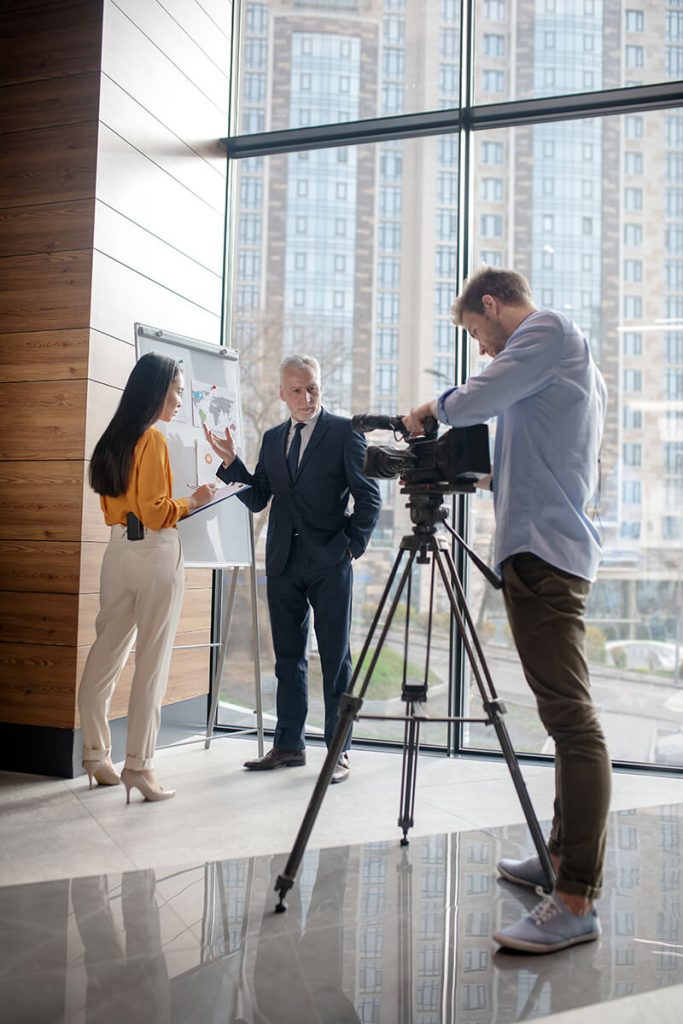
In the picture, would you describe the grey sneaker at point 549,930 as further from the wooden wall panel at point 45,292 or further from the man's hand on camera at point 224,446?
the wooden wall panel at point 45,292

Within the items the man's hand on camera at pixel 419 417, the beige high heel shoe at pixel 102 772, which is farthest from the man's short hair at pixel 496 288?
the beige high heel shoe at pixel 102 772

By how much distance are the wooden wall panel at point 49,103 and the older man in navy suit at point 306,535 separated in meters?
1.32

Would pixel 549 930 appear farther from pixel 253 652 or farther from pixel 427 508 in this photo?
pixel 253 652

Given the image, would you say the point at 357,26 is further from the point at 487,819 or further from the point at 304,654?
the point at 487,819

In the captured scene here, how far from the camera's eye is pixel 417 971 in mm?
1824

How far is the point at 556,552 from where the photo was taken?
6.55 ft

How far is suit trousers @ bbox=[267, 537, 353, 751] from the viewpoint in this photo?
11.8ft

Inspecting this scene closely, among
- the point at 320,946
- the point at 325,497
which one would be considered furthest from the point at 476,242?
the point at 320,946

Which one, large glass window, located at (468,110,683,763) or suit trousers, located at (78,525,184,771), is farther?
large glass window, located at (468,110,683,763)

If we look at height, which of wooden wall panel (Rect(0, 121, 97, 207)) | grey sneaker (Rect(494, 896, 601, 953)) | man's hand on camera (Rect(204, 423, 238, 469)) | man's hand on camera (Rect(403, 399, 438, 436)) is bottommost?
grey sneaker (Rect(494, 896, 601, 953))

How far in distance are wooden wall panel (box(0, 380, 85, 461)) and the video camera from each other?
5.48 feet

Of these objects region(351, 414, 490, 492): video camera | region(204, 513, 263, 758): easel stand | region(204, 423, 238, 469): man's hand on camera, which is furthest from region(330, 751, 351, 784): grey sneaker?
region(351, 414, 490, 492): video camera

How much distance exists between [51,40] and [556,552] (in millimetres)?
3115

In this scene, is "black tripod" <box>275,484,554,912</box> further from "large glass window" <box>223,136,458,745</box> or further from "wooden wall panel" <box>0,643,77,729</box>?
"large glass window" <box>223,136,458,745</box>
